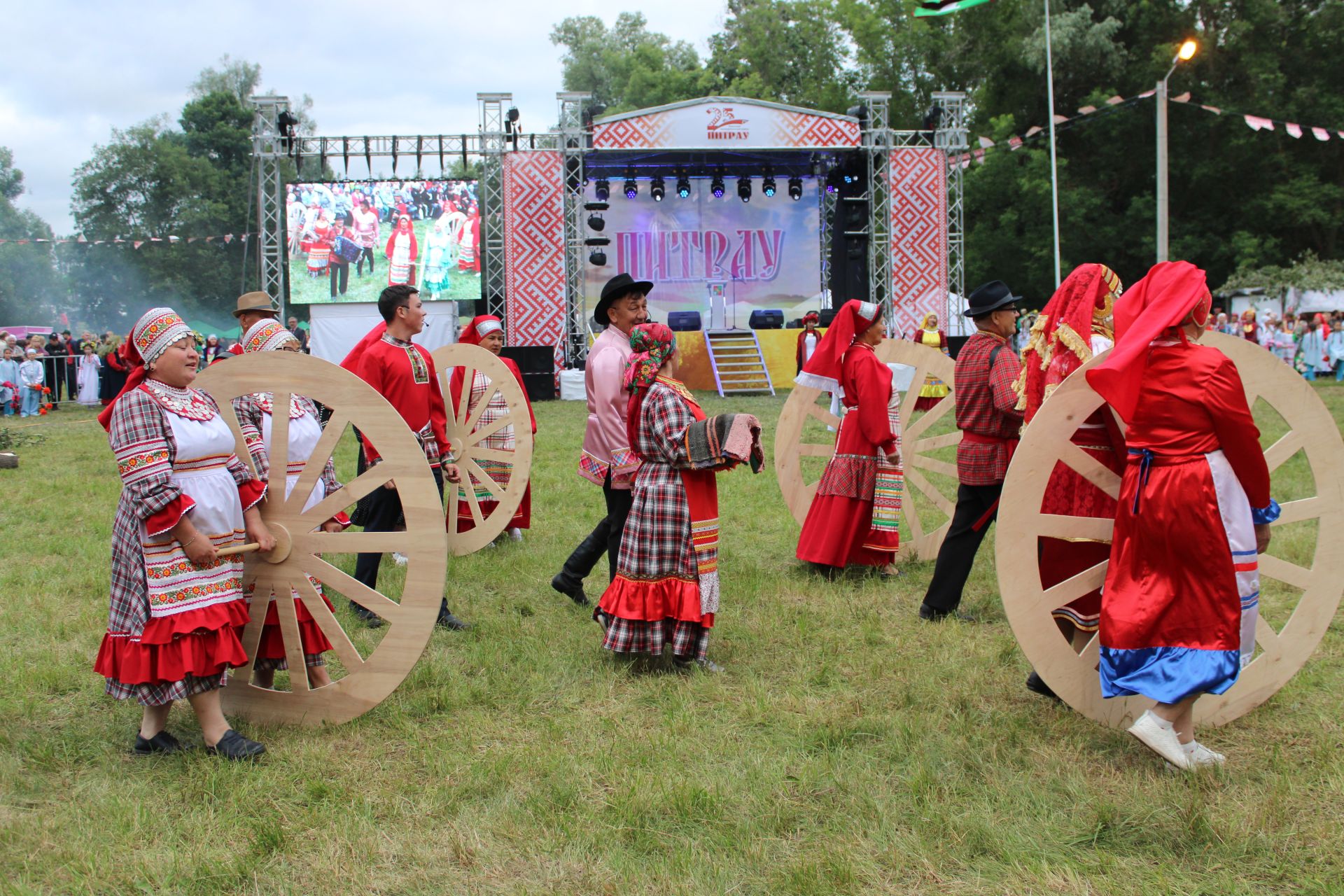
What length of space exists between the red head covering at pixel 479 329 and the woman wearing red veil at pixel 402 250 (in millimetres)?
15545

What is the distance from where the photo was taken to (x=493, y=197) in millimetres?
22188

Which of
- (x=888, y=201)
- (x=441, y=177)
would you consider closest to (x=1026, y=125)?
(x=888, y=201)

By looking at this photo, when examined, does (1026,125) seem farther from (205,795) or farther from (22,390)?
(205,795)

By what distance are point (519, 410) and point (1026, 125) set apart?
30.3 m

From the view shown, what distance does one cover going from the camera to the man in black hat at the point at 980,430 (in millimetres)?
5000

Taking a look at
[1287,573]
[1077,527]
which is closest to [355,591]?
[1077,527]

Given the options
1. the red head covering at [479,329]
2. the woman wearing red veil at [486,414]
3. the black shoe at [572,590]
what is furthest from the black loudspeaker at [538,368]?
the black shoe at [572,590]

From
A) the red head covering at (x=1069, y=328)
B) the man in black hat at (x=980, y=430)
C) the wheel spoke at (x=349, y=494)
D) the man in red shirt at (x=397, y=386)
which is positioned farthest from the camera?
the man in red shirt at (x=397, y=386)

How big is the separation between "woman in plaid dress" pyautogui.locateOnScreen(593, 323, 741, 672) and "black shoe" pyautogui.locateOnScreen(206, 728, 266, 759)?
1444mm

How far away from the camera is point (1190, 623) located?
3.13 meters

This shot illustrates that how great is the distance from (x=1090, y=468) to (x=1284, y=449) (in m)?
0.79

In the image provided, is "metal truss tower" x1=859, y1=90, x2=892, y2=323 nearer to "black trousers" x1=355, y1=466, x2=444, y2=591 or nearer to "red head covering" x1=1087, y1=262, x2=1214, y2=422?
"black trousers" x1=355, y1=466, x2=444, y2=591

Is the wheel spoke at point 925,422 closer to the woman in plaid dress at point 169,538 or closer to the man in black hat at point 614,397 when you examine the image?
the man in black hat at point 614,397

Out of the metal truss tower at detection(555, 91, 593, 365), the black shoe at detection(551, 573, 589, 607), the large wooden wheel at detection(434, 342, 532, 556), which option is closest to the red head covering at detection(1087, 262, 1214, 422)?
the black shoe at detection(551, 573, 589, 607)
